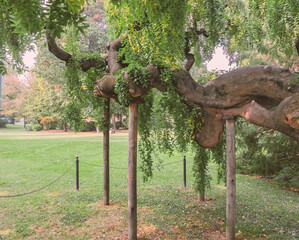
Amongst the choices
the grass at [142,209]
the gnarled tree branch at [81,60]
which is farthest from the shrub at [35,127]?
the gnarled tree branch at [81,60]

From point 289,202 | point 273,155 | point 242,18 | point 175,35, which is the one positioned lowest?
point 289,202

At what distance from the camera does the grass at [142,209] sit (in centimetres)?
485

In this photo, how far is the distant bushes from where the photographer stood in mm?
8438

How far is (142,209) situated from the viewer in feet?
20.1

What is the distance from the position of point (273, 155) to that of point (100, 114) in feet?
23.7

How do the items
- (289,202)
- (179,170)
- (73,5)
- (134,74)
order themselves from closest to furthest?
(73,5) → (134,74) → (289,202) → (179,170)

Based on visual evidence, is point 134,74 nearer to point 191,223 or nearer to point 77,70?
point 77,70

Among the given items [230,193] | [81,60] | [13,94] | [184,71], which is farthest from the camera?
[13,94]

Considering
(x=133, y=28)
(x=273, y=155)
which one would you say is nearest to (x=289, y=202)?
(x=273, y=155)

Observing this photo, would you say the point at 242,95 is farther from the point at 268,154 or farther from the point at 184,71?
the point at 268,154

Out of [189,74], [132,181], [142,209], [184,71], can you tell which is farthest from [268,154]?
[132,181]

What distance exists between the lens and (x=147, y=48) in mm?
4352

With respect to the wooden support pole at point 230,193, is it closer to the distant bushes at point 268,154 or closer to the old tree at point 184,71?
the old tree at point 184,71

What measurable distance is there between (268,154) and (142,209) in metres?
5.92
